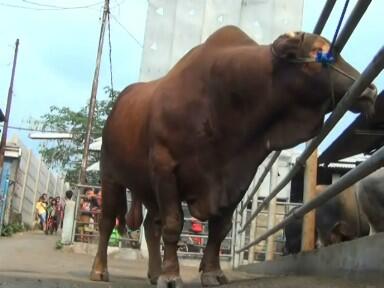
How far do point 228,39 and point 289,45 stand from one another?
895mm

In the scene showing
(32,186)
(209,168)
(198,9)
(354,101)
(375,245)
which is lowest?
(375,245)

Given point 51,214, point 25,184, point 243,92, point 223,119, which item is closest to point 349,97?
point 243,92

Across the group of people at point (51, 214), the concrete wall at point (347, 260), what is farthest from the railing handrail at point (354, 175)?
the group of people at point (51, 214)

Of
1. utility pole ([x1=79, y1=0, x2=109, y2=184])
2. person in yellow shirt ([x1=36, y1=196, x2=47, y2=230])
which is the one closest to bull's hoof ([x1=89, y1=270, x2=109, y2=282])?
utility pole ([x1=79, y1=0, x2=109, y2=184])

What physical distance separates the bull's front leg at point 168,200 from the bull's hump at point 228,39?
87cm

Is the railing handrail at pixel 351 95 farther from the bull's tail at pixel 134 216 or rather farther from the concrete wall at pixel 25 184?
the concrete wall at pixel 25 184

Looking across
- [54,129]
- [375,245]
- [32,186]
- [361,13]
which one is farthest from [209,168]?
[54,129]

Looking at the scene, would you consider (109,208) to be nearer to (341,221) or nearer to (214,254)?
(214,254)

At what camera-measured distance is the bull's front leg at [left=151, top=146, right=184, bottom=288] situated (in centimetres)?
415

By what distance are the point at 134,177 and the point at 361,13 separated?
2.43m

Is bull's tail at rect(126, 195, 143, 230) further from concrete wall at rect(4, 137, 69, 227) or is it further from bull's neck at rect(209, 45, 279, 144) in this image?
concrete wall at rect(4, 137, 69, 227)

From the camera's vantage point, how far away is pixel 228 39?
14.8 ft

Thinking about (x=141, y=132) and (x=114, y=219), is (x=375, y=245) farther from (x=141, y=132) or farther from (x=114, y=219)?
(x=114, y=219)

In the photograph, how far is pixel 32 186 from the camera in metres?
27.8
